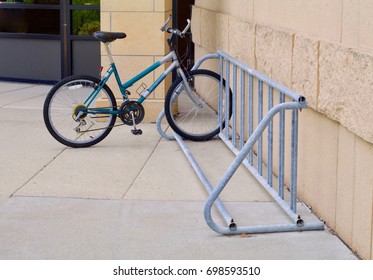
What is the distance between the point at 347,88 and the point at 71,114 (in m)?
3.93

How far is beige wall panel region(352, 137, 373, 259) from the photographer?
5082mm

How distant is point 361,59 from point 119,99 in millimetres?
5407

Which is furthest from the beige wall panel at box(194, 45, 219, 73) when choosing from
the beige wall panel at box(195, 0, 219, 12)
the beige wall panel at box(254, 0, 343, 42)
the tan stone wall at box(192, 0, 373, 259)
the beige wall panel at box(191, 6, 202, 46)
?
the tan stone wall at box(192, 0, 373, 259)

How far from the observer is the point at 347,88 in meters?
5.38

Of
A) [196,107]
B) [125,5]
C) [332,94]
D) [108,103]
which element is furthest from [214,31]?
[332,94]

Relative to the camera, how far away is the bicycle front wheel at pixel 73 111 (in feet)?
28.1

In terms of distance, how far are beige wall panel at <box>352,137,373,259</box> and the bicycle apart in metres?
3.58

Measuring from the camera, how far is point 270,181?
265 inches

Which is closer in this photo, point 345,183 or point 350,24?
point 350,24

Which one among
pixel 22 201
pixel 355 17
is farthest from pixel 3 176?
pixel 355 17

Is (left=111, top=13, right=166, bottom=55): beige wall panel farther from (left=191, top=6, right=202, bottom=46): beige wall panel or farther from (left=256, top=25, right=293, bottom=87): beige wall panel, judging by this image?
(left=256, top=25, right=293, bottom=87): beige wall panel

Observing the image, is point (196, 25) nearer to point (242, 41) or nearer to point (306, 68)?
point (242, 41)

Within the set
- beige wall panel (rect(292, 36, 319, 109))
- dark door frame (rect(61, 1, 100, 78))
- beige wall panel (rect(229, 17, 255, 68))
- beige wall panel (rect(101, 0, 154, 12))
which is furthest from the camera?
dark door frame (rect(61, 1, 100, 78))

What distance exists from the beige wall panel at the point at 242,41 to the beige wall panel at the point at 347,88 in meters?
2.35
